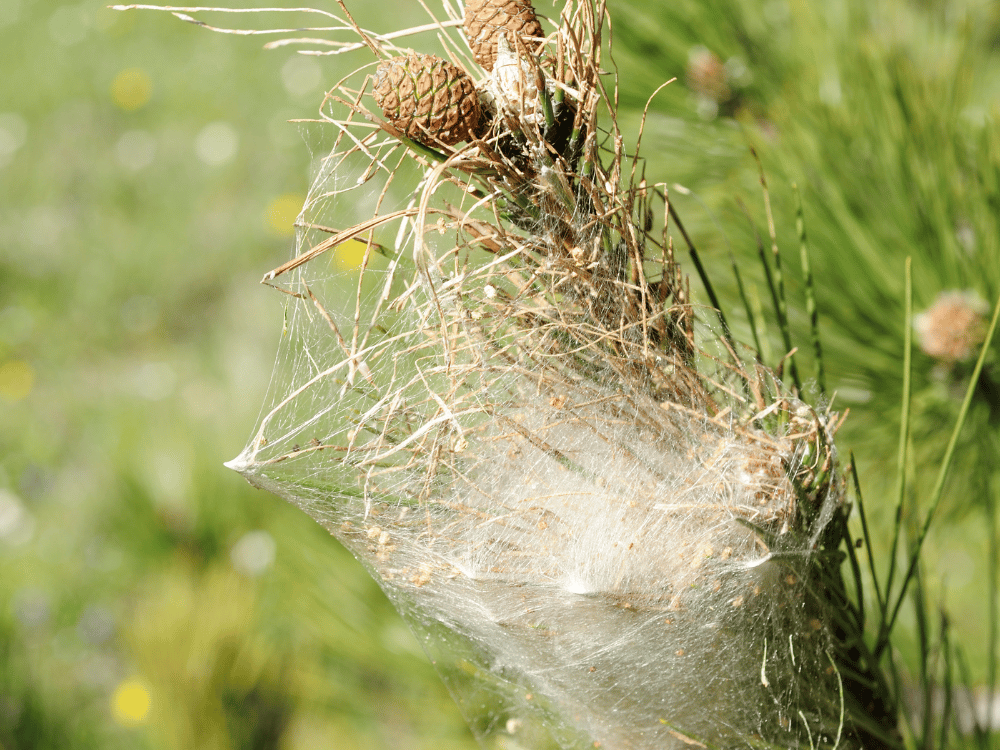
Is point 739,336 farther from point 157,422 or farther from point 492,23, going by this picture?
point 157,422

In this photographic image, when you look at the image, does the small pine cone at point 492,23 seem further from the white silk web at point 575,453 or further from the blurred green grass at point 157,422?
the blurred green grass at point 157,422

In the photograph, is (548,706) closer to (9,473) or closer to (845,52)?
(845,52)

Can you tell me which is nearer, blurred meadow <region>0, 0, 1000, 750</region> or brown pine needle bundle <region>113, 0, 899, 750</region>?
brown pine needle bundle <region>113, 0, 899, 750</region>

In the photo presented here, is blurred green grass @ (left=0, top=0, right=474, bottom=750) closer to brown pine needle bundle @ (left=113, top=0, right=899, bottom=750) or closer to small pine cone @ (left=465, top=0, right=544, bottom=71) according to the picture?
brown pine needle bundle @ (left=113, top=0, right=899, bottom=750)

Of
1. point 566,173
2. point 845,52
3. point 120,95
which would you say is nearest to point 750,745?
point 566,173

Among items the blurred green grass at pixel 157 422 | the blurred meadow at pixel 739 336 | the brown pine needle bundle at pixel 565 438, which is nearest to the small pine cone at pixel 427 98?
the brown pine needle bundle at pixel 565 438

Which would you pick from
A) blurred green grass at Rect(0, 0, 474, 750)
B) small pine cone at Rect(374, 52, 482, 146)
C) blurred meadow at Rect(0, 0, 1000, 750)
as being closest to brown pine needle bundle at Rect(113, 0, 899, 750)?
small pine cone at Rect(374, 52, 482, 146)
